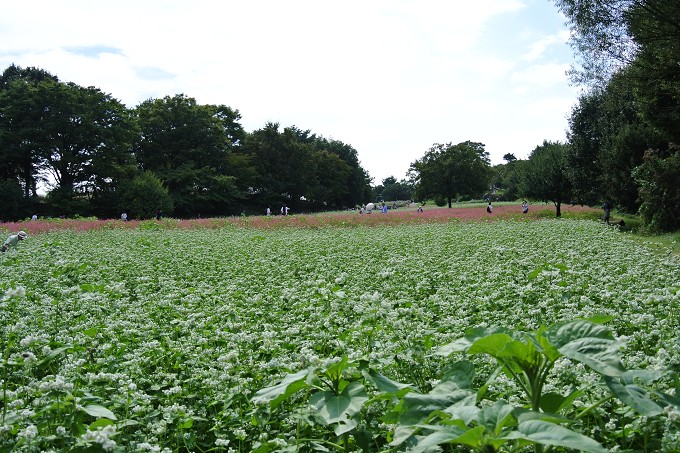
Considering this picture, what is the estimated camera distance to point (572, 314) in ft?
15.4

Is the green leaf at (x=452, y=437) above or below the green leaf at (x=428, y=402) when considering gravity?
above

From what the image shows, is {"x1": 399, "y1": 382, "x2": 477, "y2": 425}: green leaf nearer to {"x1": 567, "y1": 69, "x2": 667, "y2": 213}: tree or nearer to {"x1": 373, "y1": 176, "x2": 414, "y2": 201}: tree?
{"x1": 567, "y1": 69, "x2": 667, "y2": 213}: tree

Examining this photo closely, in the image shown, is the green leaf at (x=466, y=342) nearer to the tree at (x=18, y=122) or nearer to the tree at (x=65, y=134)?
the tree at (x=65, y=134)

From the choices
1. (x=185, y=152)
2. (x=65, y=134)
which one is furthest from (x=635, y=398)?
(x=185, y=152)

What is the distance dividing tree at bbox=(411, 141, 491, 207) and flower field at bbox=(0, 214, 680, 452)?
164 feet

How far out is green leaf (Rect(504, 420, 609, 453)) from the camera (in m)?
1.41

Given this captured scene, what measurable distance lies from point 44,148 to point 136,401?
162 feet

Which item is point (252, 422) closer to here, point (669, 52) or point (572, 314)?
point (572, 314)

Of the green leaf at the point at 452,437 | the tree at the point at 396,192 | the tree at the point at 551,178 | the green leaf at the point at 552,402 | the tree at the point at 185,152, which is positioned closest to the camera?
the green leaf at the point at 452,437

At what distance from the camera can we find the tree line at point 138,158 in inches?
1700

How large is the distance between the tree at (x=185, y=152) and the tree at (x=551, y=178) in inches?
1317

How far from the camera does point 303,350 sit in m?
3.60

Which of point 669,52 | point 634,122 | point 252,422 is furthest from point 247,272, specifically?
point 634,122

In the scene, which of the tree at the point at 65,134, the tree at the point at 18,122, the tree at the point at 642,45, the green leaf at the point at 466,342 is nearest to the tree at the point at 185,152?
the tree at the point at 65,134
